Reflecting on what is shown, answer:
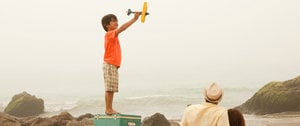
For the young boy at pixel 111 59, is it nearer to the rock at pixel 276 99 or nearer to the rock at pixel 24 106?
the rock at pixel 276 99

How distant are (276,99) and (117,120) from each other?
56.1ft

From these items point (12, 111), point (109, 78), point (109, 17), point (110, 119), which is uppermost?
point (109, 17)

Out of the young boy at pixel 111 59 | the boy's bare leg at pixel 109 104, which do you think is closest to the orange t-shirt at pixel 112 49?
the young boy at pixel 111 59

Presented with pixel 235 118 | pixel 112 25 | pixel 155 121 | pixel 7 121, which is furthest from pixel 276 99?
pixel 235 118

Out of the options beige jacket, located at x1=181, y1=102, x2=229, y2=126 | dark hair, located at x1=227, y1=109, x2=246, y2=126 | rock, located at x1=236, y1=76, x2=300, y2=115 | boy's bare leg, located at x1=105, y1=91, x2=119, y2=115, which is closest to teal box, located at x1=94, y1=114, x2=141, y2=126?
boy's bare leg, located at x1=105, y1=91, x2=119, y2=115

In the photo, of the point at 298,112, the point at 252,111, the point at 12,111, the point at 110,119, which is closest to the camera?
the point at 110,119

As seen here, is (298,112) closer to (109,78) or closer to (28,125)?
(28,125)

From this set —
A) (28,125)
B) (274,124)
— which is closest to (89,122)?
(28,125)

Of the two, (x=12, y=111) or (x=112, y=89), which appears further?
(x=12, y=111)

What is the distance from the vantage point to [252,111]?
77.6 feet

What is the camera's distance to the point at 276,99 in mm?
22266

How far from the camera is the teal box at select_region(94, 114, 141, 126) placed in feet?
20.4

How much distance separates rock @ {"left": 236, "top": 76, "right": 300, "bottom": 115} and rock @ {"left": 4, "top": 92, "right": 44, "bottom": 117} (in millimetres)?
12457

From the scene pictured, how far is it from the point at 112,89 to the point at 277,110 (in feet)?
54.5
